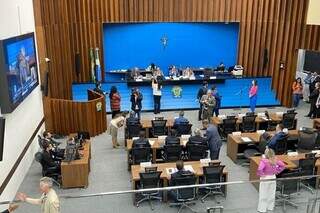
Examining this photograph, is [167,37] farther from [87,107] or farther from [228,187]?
[228,187]

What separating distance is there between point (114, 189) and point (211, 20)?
1248 centimetres

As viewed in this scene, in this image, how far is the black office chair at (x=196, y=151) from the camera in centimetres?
986

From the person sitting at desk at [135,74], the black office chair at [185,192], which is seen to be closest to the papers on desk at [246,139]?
the black office chair at [185,192]

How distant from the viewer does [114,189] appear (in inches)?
364

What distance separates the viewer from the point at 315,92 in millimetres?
15070

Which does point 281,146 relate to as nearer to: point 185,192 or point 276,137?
point 276,137

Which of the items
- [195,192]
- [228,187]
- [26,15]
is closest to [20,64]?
[26,15]

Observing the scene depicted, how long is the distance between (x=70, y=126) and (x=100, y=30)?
6.99 meters

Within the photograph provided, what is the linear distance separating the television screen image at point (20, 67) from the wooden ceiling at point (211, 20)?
12.1ft

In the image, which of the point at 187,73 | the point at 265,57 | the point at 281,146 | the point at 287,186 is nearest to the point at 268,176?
the point at 287,186

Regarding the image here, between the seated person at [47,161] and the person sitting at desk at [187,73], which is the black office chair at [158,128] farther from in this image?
the person sitting at desk at [187,73]

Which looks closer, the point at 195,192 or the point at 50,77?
the point at 195,192

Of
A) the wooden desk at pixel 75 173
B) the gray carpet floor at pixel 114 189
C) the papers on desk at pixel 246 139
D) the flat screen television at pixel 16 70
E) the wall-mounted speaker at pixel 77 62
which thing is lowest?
the gray carpet floor at pixel 114 189

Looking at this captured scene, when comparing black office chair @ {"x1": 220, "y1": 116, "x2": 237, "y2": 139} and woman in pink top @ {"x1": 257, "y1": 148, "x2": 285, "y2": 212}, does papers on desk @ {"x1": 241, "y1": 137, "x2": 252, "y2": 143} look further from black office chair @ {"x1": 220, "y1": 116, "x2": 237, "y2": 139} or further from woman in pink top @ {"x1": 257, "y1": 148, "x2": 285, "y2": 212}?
woman in pink top @ {"x1": 257, "y1": 148, "x2": 285, "y2": 212}
